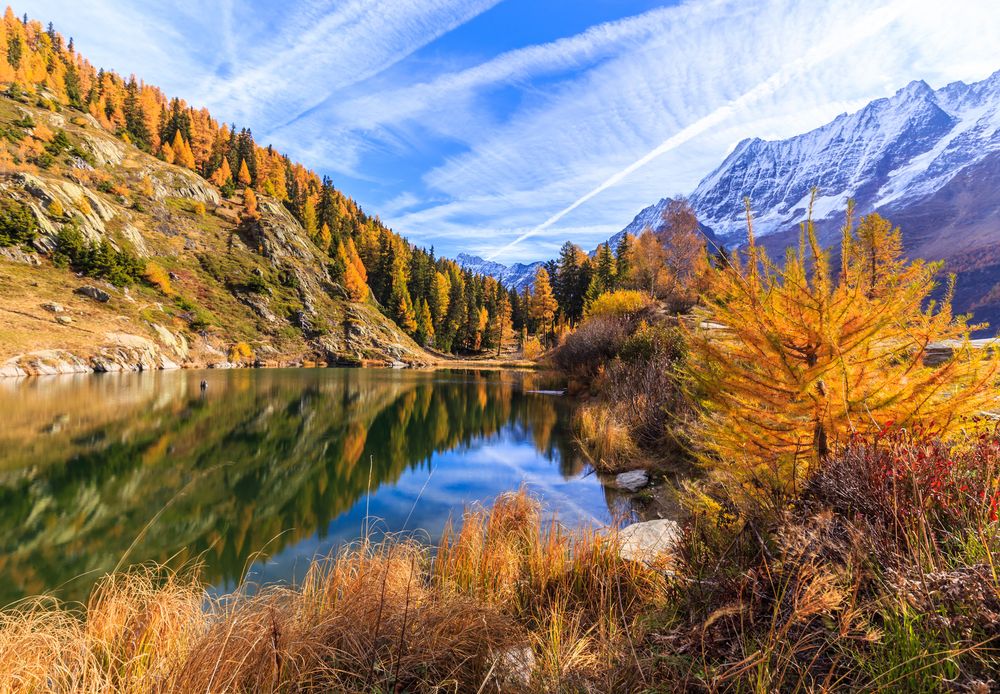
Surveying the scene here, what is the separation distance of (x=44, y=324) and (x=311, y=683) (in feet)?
131

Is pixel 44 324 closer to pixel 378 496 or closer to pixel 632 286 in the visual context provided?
pixel 378 496

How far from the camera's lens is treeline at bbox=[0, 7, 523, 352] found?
233 ft

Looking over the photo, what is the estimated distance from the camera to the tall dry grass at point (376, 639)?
2.40 meters

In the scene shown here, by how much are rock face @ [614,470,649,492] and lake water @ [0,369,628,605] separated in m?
0.51

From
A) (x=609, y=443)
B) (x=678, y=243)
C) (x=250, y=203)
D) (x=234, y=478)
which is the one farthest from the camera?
(x=250, y=203)

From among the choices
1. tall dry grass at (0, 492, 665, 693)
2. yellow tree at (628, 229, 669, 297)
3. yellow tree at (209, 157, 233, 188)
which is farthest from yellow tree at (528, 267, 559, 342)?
tall dry grass at (0, 492, 665, 693)

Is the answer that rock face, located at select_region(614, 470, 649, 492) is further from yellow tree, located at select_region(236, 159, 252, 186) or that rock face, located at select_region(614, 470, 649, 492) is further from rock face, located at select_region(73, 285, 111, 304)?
yellow tree, located at select_region(236, 159, 252, 186)

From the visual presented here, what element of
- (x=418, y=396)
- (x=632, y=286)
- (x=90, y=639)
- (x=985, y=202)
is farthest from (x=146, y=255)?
(x=985, y=202)

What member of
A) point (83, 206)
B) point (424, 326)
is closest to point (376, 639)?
point (83, 206)

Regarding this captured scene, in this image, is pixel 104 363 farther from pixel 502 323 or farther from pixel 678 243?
pixel 502 323

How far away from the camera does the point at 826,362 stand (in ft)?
11.8

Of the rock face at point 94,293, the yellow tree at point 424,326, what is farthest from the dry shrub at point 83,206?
the yellow tree at point 424,326

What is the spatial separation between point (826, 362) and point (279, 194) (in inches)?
4025

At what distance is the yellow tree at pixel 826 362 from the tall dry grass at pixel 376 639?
171 centimetres
